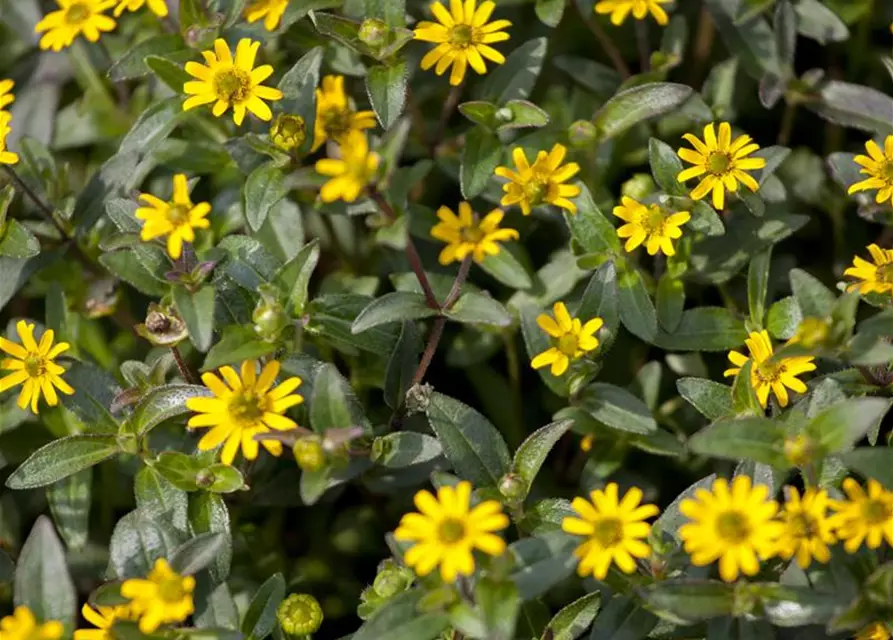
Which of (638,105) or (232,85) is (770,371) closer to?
(638,105)

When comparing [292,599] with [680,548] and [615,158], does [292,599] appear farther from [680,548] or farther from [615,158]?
[615,158]

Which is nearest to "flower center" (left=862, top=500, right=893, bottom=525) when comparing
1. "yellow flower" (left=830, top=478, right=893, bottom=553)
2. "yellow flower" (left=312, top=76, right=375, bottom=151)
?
"yellow flower" (left=830, top=478, right=893, bottom=553)

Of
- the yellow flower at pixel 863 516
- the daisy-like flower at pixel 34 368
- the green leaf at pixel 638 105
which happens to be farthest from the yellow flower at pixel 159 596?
the green leaf at pixel 638 105

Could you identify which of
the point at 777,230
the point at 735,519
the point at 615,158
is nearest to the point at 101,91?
the point at 615,158

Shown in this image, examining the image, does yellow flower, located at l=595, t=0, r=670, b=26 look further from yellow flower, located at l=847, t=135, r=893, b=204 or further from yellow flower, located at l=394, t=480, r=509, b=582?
yellow flower, located at l=394, t=480, r=509, b=582

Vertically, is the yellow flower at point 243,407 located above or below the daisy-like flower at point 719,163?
below

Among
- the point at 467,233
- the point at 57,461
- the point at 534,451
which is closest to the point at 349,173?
the point at 467,233

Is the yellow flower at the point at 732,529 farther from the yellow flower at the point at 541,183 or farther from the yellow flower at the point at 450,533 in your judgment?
the yellow flower at the point at 541,183
